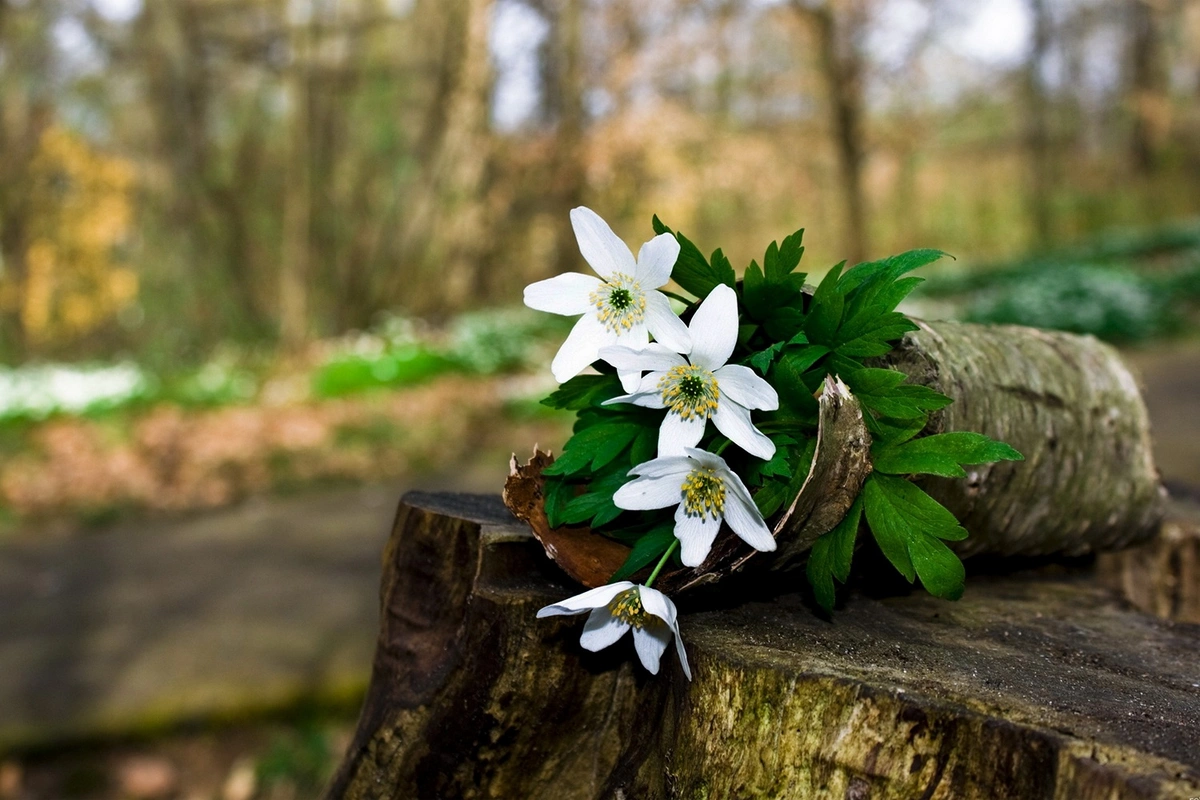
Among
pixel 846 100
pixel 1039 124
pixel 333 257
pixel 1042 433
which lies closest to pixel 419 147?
pixel 333 257

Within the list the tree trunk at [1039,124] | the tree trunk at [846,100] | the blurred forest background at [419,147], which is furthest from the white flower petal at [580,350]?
the tree trunk at [1039,124]

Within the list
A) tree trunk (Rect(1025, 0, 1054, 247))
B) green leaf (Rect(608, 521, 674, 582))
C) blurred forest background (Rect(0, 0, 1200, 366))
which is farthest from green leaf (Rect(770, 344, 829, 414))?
tree trunk (Rect(1025, 0, 1054, 247))

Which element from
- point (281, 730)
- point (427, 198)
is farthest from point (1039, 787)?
point (427, 198)

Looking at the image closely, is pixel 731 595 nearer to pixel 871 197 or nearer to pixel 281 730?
pixel 281 730

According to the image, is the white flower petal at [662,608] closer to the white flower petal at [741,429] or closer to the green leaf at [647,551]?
the green leaf at [647,551]

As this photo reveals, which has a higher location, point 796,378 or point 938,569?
point 796,378

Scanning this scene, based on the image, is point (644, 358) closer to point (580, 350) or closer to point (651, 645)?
point (580, 350)
